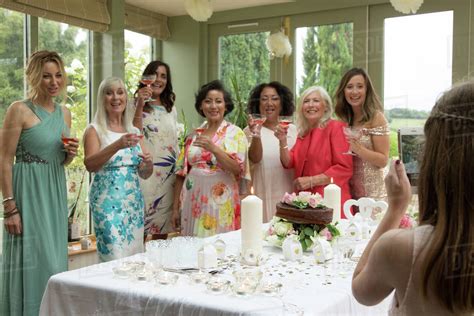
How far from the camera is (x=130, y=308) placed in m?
0.71

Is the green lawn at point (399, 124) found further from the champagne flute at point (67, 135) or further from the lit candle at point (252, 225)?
the champagne flute at point (67, 135)

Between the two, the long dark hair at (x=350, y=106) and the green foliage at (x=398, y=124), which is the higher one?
the long dark hair at (x=350, y=106)

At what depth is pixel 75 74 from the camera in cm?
113

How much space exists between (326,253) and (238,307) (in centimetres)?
28

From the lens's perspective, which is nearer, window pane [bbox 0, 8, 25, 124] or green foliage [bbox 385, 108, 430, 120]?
green foliage [bbox 385, 108, 430, 120]

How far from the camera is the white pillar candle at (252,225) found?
88 centimetres

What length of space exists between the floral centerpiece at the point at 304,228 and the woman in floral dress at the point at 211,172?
0.23 m

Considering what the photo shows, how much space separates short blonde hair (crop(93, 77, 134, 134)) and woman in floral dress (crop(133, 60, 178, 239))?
0.02 m

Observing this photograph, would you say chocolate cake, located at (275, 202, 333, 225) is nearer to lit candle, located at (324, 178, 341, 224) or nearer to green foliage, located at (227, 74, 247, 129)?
lit candle, located at (324, 178, 341, 224)

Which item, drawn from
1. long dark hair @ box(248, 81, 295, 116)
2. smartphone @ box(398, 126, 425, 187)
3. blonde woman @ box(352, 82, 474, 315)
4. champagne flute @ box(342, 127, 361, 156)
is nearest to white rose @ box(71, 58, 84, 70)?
long dark hair @ box(248, 81, 295, 116)

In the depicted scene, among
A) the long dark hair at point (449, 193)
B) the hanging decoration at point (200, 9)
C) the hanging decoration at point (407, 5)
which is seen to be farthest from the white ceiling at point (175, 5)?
the long dark hair at point (449, 193)

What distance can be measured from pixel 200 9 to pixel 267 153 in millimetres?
331

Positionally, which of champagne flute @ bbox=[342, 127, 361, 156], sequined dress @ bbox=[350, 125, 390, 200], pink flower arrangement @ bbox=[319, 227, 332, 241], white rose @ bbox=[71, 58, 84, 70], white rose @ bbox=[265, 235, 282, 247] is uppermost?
white rose @ bbox=[71, 58, 84, 70]

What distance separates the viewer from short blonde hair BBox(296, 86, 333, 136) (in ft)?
3.29
